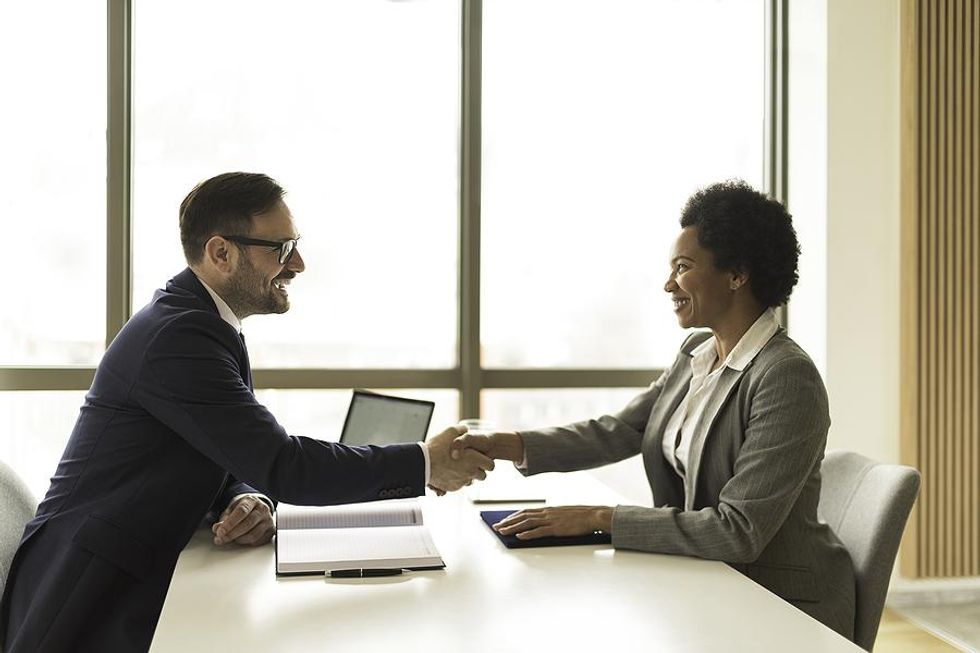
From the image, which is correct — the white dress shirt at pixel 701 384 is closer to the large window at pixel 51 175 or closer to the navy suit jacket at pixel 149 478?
the navy suit jacket at pixel 149 478

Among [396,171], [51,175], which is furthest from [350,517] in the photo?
[51,175]

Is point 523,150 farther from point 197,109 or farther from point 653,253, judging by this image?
point 197,109

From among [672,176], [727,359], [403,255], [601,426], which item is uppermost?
[672,176]

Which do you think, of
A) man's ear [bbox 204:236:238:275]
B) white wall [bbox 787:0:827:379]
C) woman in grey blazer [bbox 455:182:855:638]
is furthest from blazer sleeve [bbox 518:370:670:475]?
white wall [bbox 787:0:827:379]

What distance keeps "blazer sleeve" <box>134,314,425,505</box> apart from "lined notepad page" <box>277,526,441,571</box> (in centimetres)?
8

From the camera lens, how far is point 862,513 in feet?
6.38

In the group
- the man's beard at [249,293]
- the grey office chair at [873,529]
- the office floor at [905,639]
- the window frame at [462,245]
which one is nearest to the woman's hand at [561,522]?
the grey office chair at [873,529]

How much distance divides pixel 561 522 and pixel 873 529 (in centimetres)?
69

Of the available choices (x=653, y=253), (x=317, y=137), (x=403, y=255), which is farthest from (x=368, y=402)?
(x=653, y=253)

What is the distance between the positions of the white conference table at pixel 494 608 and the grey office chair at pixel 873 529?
43 cm

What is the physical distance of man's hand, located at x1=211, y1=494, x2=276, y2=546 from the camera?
1.79 meters

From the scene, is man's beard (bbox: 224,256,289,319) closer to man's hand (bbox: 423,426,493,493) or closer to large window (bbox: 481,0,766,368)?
man's hand (bbox: 423,426,493,493)

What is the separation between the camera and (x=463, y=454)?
208 centimetres

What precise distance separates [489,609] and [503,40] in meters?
2.92
